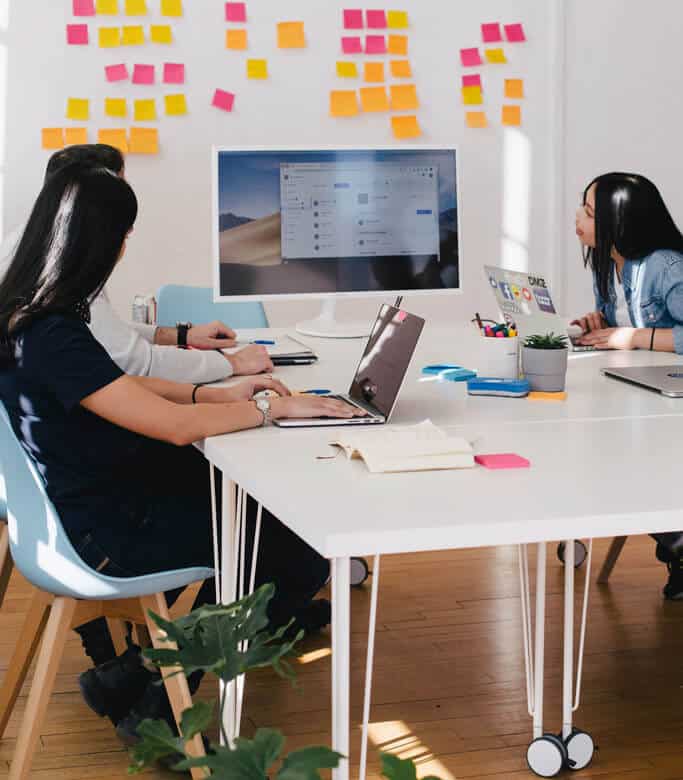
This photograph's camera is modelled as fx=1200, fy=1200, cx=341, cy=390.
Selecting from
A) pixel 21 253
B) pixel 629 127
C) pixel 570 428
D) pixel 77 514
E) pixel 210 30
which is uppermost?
pixel 210 30

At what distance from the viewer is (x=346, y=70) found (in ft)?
15.0

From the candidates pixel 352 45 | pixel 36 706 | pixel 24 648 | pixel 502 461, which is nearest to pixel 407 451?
pixel 502 461

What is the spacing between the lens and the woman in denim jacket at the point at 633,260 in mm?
3014

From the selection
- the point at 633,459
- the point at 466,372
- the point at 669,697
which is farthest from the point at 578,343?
the point at 633,459

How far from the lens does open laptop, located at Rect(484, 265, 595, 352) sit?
8.01 feet

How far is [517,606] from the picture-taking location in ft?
9.92

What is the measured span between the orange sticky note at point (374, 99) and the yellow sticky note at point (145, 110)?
805 millimetres

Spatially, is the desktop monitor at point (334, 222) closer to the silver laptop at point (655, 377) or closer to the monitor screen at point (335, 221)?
the monitor screen at point (335, 221)

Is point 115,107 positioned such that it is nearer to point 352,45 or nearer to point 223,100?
point 223,100

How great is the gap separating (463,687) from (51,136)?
8.77 ft

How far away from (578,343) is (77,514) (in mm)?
1418

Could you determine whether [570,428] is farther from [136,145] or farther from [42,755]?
[136,145]

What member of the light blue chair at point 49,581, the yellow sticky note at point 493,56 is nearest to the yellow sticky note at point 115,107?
the yellow sticky note at point 493,56

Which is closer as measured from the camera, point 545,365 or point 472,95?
point 545,365
